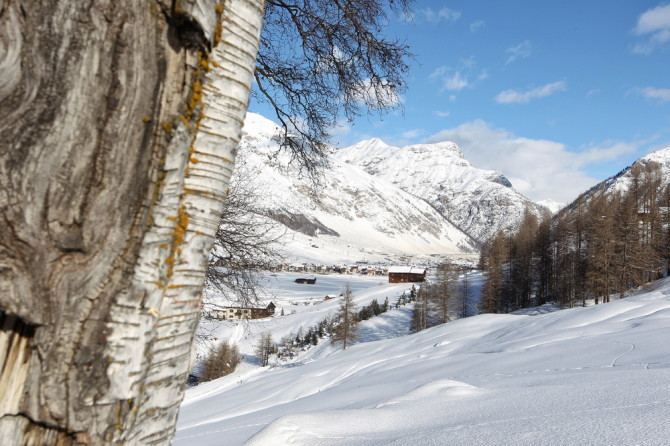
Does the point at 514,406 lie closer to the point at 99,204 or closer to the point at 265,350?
the point at 99,204

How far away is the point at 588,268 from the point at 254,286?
27723 millimetres

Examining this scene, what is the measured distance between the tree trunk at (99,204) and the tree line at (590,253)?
29.9 metres

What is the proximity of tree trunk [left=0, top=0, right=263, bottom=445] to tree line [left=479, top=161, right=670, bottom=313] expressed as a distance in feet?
97.9

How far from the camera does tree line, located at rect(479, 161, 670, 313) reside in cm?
2619

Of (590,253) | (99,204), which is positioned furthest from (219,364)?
(99,204)

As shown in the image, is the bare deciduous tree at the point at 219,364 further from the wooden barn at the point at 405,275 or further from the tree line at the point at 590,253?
the wooden barn at the point at 405,275

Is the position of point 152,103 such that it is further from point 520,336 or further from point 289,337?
point 289,337

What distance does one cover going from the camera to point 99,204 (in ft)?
3.35

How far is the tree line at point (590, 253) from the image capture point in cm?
2619

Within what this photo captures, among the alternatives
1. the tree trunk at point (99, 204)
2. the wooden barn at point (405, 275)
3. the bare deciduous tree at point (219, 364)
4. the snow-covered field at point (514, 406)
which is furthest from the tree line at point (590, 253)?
the wooden barn at point (405, 275)

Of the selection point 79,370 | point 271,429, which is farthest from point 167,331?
point 271,429

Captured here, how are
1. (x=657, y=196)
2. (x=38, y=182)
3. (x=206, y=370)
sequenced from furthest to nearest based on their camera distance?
(x=657, y=196) → (x=206, y=370) → (x=38, y=182)

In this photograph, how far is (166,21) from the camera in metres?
1.10

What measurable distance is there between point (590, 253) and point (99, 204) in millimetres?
31743
